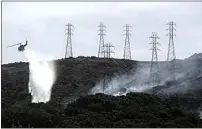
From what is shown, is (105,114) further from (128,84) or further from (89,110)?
(128,84)

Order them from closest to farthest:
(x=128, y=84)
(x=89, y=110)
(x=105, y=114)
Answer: (x=105, y=114) → (x=89, y=110) → (x=128, y=84)

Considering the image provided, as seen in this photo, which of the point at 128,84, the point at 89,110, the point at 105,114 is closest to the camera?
the point at 105,114

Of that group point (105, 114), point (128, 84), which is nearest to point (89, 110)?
point (105, 114)

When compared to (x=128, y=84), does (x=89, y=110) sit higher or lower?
lower

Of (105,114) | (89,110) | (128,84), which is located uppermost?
(128,84)

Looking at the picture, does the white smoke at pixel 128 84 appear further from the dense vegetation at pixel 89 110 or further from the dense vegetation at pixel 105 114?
the dense vegetation at pixel 105 114

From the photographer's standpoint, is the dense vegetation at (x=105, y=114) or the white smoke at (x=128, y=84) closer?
the dense vegetation at (x=105, y=114)

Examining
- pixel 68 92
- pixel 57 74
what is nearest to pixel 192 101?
pixel 68 92

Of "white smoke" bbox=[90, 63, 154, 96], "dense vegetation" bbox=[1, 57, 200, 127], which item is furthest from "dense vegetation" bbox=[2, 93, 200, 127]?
"white smoke" bbox=[90, 63, 154, 96]

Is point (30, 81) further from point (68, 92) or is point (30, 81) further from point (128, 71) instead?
point (128, 71)

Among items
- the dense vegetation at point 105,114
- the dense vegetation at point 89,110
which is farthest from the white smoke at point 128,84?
the dense vegetation at point 105,114

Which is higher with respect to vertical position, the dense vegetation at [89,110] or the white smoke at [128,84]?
the white smoke at [128,84]
